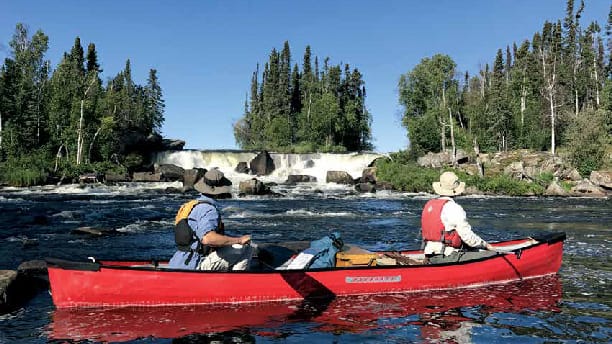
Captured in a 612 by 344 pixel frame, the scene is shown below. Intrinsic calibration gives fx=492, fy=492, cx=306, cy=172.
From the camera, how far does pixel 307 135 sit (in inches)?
2980

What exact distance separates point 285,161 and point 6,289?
43.1 m

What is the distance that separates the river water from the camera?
6520mm

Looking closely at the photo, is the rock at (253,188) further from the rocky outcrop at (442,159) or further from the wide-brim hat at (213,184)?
the wide-brim hat at (213,184)

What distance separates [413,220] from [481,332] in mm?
14234

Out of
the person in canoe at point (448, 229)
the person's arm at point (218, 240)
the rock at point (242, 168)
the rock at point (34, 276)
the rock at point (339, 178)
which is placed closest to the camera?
the person's arm at point (218, 240)

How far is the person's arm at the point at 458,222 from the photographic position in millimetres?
8164

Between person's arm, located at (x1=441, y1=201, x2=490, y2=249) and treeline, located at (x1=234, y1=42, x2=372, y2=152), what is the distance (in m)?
56.3

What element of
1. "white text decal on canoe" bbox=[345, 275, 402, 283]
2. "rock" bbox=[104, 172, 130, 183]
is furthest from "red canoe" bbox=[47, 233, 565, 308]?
"rock" bbox=[104, 172, 130, 183]

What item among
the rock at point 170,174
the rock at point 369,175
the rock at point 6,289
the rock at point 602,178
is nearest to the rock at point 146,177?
the rock at point 170,174

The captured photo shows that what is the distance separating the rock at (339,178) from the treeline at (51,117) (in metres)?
21.4

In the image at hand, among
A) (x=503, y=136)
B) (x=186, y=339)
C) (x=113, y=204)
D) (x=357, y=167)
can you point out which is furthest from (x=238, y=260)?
(x=503, y=136)

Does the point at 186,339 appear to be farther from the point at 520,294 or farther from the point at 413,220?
the point at 413,220

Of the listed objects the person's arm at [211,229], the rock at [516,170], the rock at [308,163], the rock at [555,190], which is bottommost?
the rock at [555,190]

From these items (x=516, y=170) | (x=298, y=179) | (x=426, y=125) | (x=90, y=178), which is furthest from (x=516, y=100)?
(x=90, y=178)
